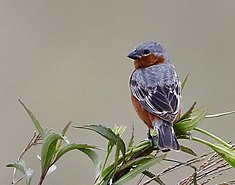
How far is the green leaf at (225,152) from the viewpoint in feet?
3.03

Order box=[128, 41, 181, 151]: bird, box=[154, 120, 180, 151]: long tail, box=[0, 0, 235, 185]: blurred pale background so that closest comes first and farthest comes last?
box=[154, 120, 180, 151]: long tail, box=[128, 41, 181, 151]: bird, box=[0, 0, 235, 185]: blurred pale background

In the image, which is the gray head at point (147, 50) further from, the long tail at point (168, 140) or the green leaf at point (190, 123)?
the green leaf at point (190, 123)

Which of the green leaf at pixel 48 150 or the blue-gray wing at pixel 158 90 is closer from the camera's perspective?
the green leaf at pixel 48 150

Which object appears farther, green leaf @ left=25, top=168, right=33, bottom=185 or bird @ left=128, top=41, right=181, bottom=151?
bird @ left=128, top=41, right=181, bottom=151

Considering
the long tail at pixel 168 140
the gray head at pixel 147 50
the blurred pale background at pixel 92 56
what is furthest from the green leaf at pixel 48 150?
the blurred pale background at pixel 92 56

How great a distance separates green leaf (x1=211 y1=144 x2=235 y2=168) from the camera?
3.03ft

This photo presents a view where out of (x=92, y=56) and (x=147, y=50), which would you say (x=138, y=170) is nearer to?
(x=147, y=50)

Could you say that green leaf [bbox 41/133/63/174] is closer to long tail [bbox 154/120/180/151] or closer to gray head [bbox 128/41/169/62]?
long tail [bbox 154/120/180/151]

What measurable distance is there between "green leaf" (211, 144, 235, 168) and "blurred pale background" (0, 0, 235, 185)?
57.4 inches

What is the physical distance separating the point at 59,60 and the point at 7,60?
225 millimetres

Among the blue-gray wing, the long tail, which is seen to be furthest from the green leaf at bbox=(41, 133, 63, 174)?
the blue-gray wing

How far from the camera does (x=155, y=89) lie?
54.6 inches

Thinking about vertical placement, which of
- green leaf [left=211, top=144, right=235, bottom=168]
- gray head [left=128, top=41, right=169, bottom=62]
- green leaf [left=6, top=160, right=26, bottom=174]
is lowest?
green leaf [left=211, top=144, right=235, bottom=168]

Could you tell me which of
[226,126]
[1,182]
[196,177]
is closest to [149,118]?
[196,177]
